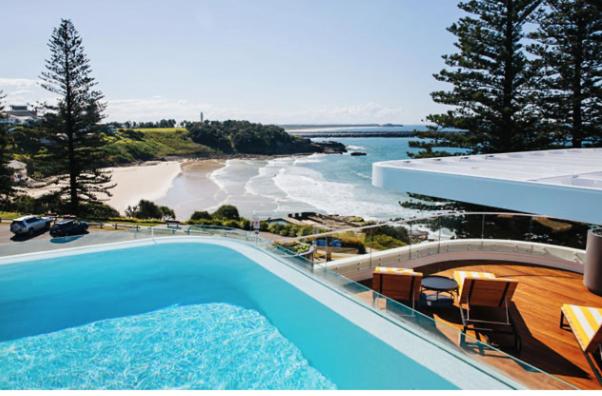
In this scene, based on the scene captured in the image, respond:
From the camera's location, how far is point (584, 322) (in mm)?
3441

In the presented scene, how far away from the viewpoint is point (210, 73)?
102 feet

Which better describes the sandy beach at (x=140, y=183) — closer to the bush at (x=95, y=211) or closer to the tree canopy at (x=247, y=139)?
the bush at (x=95, y=211)

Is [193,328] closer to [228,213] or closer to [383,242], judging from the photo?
[383,242]

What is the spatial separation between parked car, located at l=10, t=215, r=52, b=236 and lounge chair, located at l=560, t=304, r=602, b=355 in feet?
50.9

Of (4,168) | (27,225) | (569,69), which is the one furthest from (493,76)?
(4,168)

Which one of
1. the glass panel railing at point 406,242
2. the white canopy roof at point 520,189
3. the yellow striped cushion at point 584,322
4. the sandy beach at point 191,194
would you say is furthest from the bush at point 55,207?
the yellow striped cushion at point 584,322

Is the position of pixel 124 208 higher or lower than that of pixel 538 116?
lower

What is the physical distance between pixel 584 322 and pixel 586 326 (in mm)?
59

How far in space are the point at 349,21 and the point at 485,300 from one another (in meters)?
17.1

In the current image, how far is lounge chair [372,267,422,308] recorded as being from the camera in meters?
4.54

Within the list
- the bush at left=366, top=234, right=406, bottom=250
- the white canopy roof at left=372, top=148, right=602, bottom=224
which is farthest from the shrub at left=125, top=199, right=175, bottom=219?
the white canopy roof at left=372, top=148, right=602, bottom=224

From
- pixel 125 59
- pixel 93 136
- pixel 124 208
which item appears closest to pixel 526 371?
pixel 93 136

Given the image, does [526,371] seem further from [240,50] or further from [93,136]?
[240,50]

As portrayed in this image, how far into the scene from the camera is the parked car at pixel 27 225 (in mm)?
13883
